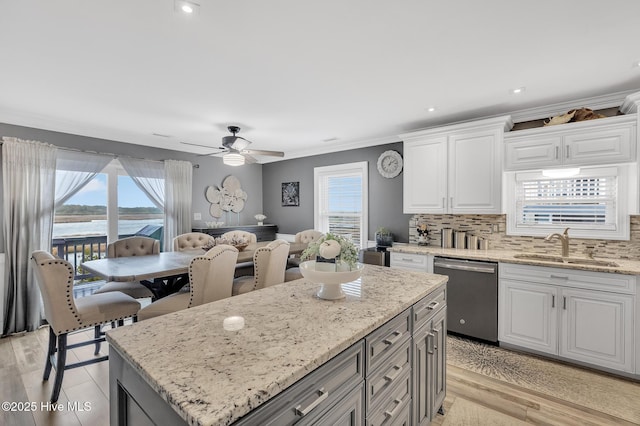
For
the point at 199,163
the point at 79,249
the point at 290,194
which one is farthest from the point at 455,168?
the point at 79,249

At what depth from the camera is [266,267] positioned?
2910 mm

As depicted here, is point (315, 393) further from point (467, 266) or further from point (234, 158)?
point (234, 158)

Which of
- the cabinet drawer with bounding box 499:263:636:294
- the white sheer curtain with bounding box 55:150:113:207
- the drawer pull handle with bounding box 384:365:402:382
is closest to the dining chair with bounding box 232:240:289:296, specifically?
the drawer pull handle with bounding box 384:365:402:382

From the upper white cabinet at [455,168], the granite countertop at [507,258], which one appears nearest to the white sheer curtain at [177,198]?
the granite countertop at [507,258]

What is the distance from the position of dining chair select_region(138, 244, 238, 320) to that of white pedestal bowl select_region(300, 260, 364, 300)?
117 centimetres

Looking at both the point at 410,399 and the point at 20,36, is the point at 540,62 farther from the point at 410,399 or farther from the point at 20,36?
the point at 20,36

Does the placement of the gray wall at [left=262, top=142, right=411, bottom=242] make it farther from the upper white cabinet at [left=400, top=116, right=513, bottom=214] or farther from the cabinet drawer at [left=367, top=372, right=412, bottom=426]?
the cabinet drawer at [left=367, top=372, right=412, bottom=426]

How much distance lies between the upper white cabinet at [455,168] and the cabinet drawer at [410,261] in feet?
2.02

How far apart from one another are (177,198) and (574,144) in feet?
17.1

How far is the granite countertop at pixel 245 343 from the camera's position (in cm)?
80

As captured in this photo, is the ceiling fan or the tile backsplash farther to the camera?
the ceiling fan

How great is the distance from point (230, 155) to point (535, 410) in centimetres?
373

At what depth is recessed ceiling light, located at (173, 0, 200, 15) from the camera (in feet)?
5.13

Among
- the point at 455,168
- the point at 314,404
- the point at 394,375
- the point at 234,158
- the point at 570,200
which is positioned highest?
the point at 234,158
